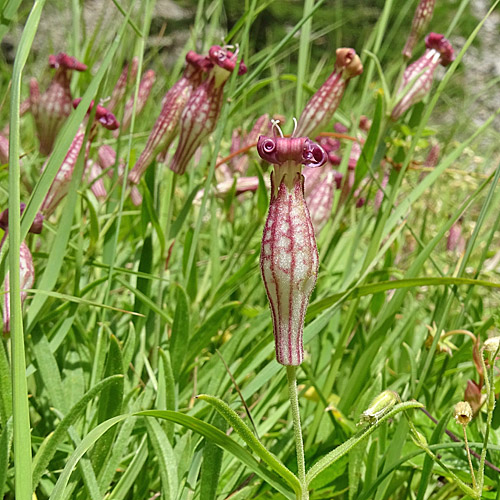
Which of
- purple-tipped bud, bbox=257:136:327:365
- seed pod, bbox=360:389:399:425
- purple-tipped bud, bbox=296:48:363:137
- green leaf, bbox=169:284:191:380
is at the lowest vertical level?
green leaf, bbox=169:284:191:380

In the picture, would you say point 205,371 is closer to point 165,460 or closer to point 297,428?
point 165,460

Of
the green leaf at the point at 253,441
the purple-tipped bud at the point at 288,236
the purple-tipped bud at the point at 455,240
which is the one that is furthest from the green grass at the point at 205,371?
the purple-tipped bud at the point at 455,240

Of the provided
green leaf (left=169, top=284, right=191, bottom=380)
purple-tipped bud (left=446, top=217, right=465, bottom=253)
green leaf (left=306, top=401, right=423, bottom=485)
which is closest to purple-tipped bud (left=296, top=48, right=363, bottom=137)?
green leaf (left=169, top=284, right=191, bottom=380)

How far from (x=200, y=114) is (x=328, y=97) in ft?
0.77

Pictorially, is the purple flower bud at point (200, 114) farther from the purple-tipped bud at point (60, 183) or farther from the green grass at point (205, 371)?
the purple-tipped bud at point (60, 183)

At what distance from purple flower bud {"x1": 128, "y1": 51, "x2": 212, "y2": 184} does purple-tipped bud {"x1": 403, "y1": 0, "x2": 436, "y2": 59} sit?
0.43 m

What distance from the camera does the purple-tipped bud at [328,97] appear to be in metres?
1.27

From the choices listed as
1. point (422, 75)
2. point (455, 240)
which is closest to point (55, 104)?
point (422, 75)

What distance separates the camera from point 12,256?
1.96 feet

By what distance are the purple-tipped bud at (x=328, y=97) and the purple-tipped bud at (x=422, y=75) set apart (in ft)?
0.35

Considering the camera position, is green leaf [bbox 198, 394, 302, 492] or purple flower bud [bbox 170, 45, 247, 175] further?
purple flower bud [bbox 170, 45, 247, 175]

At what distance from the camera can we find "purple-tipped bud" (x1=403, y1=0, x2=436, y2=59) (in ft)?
4.53

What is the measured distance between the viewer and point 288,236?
690mm

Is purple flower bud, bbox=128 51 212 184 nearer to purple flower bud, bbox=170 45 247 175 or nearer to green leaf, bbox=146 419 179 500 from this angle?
purple flower bud, bbox=170 45 247 175
